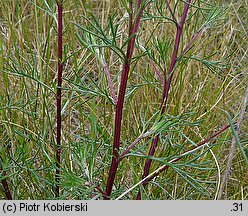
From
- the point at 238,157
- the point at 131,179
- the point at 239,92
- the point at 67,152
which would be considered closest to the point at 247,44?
the point at 239,92

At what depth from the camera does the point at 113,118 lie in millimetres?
2039

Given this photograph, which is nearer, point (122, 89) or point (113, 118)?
point (122, 89)

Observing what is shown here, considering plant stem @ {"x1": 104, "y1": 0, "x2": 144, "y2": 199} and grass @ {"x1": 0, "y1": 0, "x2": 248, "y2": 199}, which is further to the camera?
grass @ {"x1": 0, "y1": 0, "x2": 248, "y2": 199}

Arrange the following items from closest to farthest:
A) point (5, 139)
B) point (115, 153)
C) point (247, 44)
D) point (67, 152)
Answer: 1. point (115, 153)
2. point (67, 152)
3. point (5, 139)
4. point (247, 44)

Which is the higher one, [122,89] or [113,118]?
[122,89]

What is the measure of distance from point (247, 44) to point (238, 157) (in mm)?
942

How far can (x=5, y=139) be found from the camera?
1.95m

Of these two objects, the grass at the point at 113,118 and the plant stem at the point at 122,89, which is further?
the grass at the point at 113,118

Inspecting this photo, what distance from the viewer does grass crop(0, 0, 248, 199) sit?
1337mm

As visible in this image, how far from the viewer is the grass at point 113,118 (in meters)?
1.34

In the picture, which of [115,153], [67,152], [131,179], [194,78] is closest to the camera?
[115,153]

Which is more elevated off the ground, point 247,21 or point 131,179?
point 247,21
